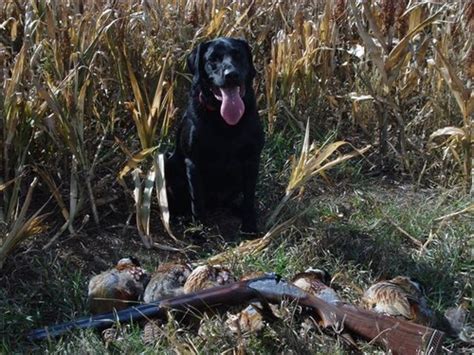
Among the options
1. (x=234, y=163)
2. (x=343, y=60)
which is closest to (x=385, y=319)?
(x=234, y=163)

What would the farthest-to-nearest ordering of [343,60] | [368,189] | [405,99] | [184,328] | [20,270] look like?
[343,60] → [405,99] → [368,189] → [20,270] → [184,328]

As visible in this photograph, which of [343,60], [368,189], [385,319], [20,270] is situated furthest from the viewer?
[343,60]

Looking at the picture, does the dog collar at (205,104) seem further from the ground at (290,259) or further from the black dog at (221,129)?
the ground at (290,259)

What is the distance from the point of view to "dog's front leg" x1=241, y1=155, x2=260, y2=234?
4.27 metres

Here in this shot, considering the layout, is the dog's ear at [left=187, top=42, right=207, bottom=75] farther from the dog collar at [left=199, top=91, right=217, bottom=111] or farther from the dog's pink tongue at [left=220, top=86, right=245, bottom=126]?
the dog's pink tongue at [left=220, top=86, right=245, bottom=126]

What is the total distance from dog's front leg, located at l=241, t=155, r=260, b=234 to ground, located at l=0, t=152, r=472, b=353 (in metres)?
0.10

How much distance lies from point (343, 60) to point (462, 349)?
287 centimetres

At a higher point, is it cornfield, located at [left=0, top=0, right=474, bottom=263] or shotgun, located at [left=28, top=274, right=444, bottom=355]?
cornfield, located at [left=0, top=0, right=474, bottom=263]

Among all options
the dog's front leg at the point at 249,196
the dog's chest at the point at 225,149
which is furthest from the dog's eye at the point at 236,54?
the dog's front leg at the point at 249,196

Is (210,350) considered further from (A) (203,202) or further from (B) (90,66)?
(B) (90,66)

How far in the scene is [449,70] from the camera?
14.2ft

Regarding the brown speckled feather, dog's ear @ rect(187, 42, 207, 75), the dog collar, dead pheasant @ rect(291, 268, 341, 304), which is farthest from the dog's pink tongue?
dead pheasant @ rect(291, 268, 341, 304)

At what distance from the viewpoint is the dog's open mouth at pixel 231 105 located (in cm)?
404

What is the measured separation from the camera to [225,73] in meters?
4.02
